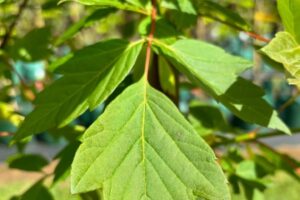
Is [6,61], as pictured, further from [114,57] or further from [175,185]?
[175,185]

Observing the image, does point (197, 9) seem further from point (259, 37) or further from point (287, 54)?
point (287, 54)

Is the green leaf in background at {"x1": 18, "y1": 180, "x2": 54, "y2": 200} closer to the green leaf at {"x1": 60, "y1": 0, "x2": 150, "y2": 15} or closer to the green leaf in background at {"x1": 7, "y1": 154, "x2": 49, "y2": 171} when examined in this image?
the green leaf in background at {"x1": 7, "y1": 154, "x2": 49, "y2": 171}

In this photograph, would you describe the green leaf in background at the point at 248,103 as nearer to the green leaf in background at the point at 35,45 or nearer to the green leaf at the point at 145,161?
the green leaf at the point at 145,161

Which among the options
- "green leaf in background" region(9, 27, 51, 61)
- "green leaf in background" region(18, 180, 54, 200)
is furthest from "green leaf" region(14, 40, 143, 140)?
"green leaf in background" region(9, 27, 51, 61)

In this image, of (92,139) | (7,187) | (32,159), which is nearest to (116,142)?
(92,139)

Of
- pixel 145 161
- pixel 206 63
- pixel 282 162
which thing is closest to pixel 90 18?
pixel 206 63

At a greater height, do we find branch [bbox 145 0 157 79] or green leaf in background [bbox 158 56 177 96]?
branch [bbox 145 0 157 79]
